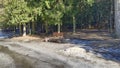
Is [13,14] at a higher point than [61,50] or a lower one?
higher

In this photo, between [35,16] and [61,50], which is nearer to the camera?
[61,50]

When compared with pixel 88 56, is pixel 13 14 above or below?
above

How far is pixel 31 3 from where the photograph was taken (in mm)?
44906

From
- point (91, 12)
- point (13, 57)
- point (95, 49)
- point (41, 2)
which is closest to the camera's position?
point (13, 57)

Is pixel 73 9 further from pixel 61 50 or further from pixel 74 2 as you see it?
pixel 61 50

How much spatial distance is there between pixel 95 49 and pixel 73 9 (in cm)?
1755

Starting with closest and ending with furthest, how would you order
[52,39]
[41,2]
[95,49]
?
[95,49]
[52,39]
[41,2]

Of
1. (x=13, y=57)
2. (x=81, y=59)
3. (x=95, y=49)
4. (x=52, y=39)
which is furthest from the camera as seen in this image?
(x=52, y=39)

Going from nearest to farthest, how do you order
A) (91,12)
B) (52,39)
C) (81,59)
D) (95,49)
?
(81,59) < (95,49) < (52,39) < (91,12)

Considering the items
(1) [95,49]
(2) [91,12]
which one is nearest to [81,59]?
(1) [95,49]

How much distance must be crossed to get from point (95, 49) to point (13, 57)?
845 cm

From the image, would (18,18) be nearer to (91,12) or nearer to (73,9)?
(73,9)

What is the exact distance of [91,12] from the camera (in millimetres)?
56969

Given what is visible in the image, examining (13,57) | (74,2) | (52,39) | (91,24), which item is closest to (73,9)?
(74,2)
